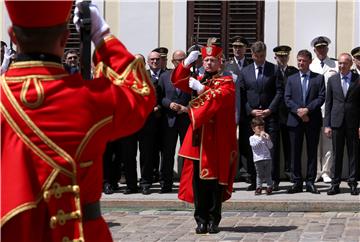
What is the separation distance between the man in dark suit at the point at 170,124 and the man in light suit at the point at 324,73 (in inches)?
79.9

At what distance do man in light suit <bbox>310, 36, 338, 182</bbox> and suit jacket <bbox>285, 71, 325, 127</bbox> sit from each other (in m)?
0.67

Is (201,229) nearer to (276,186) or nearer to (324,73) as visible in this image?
(276,186)

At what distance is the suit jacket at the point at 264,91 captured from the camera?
1270cm

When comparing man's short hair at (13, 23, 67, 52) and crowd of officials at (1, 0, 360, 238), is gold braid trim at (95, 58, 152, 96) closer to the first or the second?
crowd of officials at (1, 0, 360, 238)

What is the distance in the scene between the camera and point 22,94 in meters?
3.67

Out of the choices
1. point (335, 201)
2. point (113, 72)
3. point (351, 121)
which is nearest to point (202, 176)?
point (335, 201)

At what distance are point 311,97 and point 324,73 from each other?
3.17 feet

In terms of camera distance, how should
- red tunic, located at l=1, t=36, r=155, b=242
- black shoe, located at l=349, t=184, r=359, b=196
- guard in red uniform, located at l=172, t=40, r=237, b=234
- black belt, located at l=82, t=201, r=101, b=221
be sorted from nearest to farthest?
red tunic, located at l=1, t=36, r=155, b=242 < black belt, located at l=82, t=201, r=101, b=221 < guard in red uniform, located at l=172, t=40, r=237, b=234 < black shoe, located at l=349, t=184, r=359, b=196

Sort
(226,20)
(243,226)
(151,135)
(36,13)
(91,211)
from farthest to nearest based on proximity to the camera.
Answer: (226,20)
(151,135)
(243,226)
(91,211)
(36,13)

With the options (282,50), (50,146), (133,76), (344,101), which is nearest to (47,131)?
(50,146)

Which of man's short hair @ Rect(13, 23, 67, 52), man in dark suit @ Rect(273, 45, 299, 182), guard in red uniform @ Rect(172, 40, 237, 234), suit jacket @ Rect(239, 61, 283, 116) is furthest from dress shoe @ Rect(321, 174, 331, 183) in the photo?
man's short hair @ Rect(13, 23, 67, 52)

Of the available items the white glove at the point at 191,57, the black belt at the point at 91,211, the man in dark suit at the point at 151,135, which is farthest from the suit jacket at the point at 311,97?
the black belt at the point at 91,211

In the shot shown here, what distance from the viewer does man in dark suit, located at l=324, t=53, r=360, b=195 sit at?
12.3 metres

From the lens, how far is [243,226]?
10.3 m
